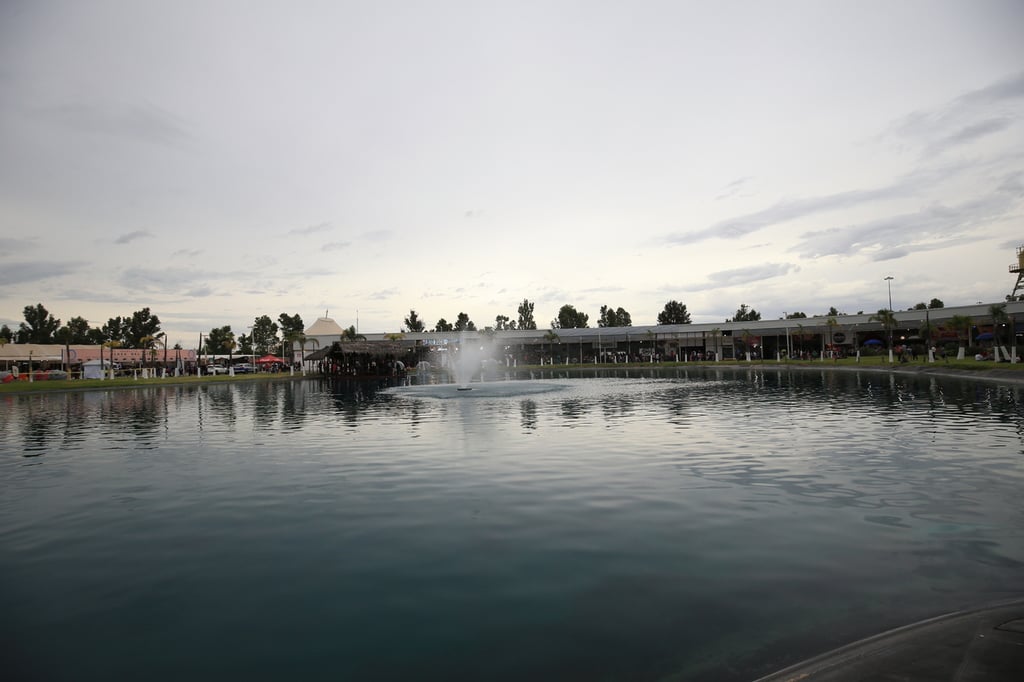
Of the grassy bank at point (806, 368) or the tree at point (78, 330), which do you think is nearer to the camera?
the grassy bank at point (806, 368)

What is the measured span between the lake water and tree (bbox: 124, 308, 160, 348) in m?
141

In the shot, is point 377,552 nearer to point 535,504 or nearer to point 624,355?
point 535,504

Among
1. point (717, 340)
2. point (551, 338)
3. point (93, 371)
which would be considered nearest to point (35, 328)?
point (93, 371)

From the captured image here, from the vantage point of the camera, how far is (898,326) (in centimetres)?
7881

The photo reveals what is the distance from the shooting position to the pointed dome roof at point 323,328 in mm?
113375

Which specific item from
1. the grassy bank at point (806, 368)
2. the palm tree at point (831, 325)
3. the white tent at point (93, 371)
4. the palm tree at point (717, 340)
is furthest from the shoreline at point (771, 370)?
the palm tree at point (831, 325)

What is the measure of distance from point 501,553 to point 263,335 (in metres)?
148

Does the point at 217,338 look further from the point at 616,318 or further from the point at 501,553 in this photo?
the point at 501,553

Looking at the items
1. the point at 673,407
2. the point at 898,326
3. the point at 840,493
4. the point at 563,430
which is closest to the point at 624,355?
the point at 898,326

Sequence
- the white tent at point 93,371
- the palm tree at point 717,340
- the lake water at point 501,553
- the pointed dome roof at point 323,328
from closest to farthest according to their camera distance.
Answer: the lake water at point 501,553
the white tent at point 93,371
the palm tree at point 717,340
the pointed dome roof at point 323,328

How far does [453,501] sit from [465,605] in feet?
14.3

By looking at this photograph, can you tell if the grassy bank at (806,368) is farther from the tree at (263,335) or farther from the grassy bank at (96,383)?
the tree at (263,335)

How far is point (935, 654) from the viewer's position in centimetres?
432

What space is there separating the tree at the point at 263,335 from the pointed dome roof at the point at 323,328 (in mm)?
33919
